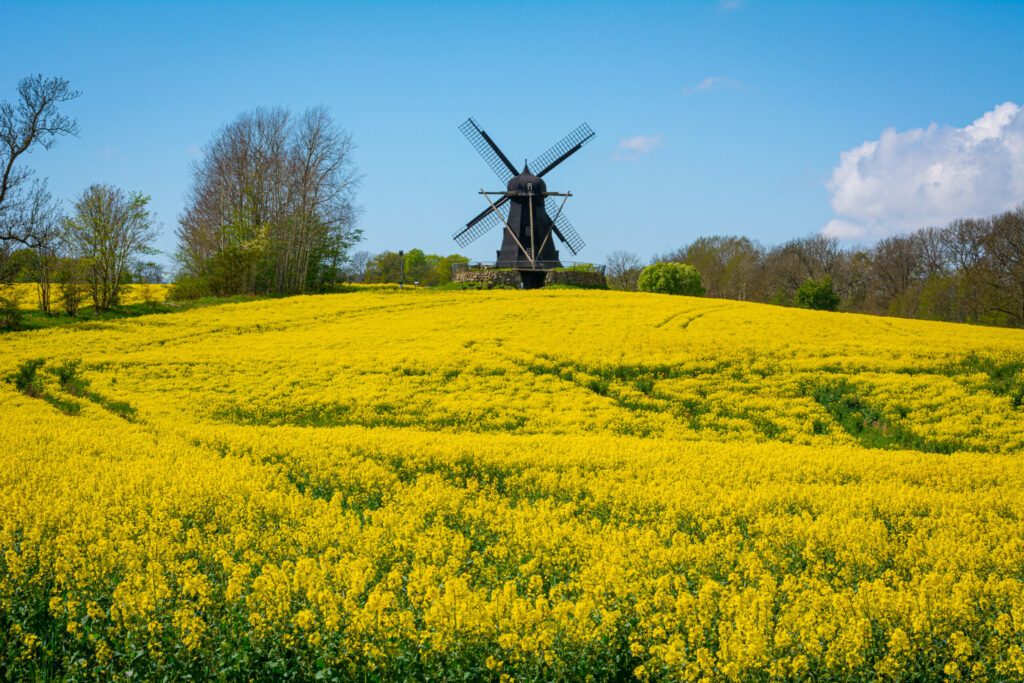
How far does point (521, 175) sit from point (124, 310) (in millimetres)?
28007

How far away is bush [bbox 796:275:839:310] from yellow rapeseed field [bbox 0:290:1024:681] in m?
42.2

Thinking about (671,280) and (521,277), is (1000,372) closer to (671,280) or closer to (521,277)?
(521,277)

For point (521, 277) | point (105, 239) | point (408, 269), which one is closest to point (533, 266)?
point (521, 277)

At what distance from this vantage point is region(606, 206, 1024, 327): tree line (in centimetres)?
5531

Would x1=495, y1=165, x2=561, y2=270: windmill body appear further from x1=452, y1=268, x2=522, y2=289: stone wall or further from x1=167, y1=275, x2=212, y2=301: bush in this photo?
x1=167, y1=275, x2=212, y2=301: bush

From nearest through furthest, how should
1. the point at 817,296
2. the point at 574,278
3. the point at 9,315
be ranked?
the point at 9,315 < the point at 574,278 < the point at 817,296

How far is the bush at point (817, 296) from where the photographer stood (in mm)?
65125

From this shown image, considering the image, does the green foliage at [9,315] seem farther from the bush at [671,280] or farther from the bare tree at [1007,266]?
the bare tree at [1007,266]

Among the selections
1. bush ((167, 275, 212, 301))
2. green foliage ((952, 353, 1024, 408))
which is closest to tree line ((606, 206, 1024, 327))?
green foliage ((952, 353, 1024, 408))

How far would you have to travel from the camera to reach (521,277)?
53531 millimetres

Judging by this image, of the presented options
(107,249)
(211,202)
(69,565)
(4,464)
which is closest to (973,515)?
(69,565)

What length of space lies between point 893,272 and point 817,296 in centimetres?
1558

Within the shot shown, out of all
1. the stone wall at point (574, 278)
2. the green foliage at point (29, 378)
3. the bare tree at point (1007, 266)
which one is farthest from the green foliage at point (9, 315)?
the bare tree at point (1007, 266)

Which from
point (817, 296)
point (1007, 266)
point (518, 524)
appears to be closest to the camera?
point (518, 524)
